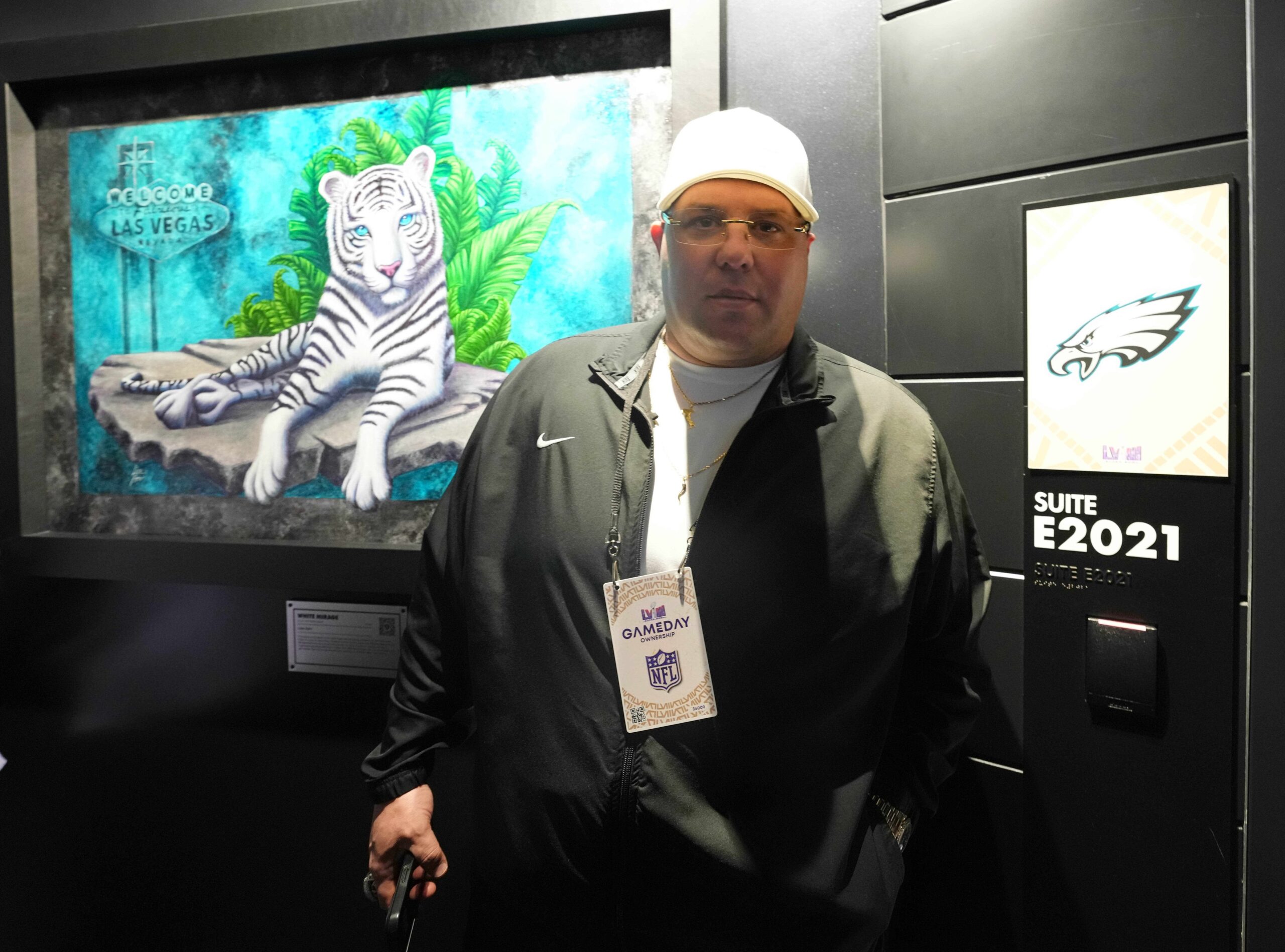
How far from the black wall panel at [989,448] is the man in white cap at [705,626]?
0.21 meters

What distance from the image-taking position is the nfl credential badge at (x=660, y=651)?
119cm

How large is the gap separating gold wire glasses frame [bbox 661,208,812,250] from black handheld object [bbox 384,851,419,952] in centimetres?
111

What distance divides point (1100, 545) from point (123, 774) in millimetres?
2392

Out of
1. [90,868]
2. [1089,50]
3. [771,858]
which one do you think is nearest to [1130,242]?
[1089,50]

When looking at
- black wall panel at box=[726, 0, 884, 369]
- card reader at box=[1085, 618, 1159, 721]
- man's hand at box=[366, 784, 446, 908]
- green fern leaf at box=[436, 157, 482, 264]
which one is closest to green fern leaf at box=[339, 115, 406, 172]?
green fern leaf at box=[436, 157, 482, 264]

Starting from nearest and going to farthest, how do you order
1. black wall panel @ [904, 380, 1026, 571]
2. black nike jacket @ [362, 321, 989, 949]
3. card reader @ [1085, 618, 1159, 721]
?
black nike jacket @ [362, 321, 989, 949], card reader @ [1085, 618, 1159, 721], black wall panel @ [904, 380, 1026, 571]

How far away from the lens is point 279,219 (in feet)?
6.09

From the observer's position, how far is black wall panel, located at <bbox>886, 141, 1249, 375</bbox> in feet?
4.84

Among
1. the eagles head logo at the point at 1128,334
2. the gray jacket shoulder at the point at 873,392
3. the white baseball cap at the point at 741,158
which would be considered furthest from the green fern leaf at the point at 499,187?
the eagles head logo at the point at 1128,334

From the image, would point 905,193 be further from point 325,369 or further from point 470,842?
point 470,842

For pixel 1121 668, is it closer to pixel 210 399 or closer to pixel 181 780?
pixel 210 399

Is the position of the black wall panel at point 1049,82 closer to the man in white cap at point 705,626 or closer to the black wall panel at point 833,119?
the black wall panel at point 833,119

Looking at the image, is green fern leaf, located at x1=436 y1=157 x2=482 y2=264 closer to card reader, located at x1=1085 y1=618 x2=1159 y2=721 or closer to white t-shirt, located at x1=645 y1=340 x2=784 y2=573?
white t-shirt, located at x1=645 y1=340 x2=784 y2=573

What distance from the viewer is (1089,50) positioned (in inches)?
55.4
